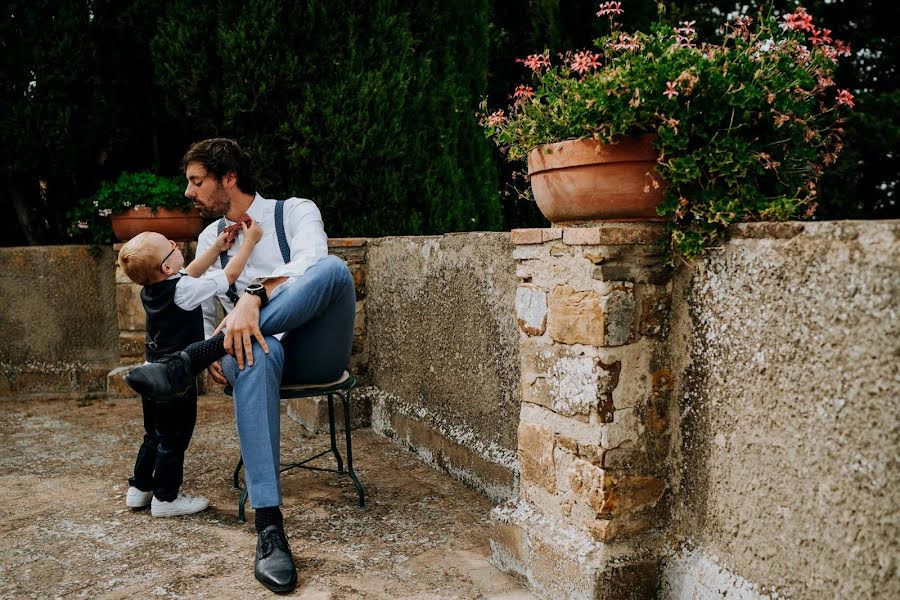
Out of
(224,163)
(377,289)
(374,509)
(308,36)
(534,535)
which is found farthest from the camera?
(308,36)

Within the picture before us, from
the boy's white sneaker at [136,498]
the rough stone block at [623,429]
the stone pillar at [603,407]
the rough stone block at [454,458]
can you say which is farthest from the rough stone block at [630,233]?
the boy's white sneaker at [136,498]

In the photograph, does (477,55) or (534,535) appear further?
(477,55)

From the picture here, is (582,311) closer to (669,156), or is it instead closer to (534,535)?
(669,156)

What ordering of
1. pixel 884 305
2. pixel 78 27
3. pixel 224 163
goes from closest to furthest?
pixel 884 305, pixel 224 163, pixel 78 27

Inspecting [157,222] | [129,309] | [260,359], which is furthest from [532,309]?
[129,309]

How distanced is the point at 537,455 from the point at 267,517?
963 millimetres

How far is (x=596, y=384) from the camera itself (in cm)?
205

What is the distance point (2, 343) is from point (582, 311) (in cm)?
492

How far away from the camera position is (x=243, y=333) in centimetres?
261

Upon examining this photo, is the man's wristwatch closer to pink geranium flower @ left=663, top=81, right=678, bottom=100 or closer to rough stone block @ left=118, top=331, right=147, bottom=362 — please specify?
pink geranium flower @ left=663, top=81, right=678, bottom=100

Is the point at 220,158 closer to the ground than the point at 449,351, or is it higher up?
higher up

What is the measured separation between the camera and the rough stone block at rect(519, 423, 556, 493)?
228 cm

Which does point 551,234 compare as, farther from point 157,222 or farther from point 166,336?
point 157,222

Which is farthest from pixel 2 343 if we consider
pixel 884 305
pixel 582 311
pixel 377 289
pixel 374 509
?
pixel 884 305
